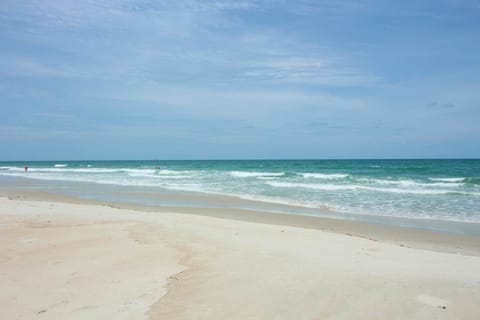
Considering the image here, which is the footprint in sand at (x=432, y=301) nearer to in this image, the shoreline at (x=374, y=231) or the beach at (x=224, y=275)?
the beach at (x=224, y=275)

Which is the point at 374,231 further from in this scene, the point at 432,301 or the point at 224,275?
the point at 224,275


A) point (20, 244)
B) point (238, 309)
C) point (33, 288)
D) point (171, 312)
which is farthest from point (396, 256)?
point (20, 244)

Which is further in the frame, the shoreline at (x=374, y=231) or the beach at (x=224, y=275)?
the shoreline at (x=374, y=231)

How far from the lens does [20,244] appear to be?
6.72 m

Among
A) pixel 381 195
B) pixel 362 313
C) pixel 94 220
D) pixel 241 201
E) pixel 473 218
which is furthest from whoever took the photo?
pixel 381 195

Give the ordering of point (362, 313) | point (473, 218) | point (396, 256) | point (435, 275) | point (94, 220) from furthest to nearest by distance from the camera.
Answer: point (473, 218) < point (94, 220) < point (396, 256) < point (435, 275) < point (362, 313)

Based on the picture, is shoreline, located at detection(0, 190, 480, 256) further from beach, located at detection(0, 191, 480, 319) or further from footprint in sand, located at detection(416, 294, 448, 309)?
footprint in sand, located at detection(416, 294, 448, 309)

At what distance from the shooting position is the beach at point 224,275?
3.81 metres

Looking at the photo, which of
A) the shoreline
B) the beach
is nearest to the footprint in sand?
the beach

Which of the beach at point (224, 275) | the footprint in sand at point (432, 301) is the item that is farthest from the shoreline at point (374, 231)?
the footprint in sand at point (432, 301)

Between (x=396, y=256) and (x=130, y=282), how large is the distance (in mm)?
4248

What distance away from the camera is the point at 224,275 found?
16.1 feet

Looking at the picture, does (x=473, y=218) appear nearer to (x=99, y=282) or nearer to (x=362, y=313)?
(x=362, y=313)

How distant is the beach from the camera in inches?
150
